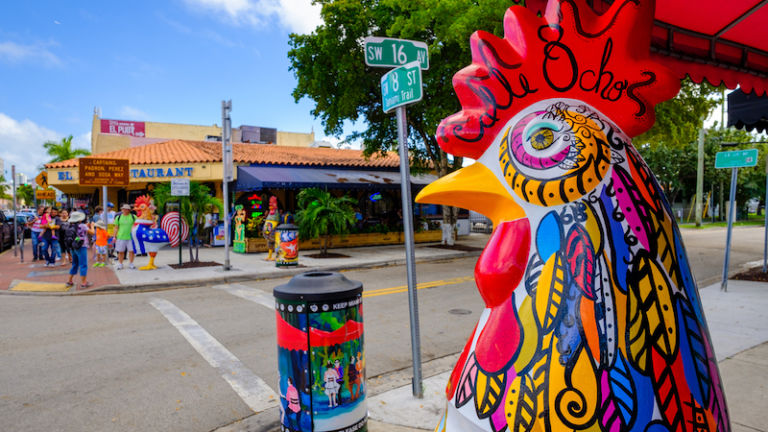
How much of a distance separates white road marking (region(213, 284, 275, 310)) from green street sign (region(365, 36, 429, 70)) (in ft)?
17.4

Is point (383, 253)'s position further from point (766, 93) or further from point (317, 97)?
point (766, 93)

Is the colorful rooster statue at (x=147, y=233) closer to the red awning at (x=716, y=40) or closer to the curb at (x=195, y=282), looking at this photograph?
the curb at (x=195, y=282)

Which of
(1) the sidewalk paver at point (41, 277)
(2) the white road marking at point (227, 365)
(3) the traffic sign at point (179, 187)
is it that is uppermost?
(3) the traffic sign at point (179, 187)

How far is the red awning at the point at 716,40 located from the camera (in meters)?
3.99

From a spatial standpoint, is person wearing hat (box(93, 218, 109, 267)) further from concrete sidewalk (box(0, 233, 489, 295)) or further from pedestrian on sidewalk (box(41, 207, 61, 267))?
pedestrian on sidewalk (box(41, 207, 61, 267))

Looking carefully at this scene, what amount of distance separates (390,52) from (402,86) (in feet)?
1.13

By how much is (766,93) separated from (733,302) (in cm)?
371

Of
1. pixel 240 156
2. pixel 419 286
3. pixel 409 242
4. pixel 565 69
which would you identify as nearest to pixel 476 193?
pixel 565 69

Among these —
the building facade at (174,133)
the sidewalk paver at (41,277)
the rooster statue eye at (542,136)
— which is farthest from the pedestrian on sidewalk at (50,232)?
the building facade at (174,133)

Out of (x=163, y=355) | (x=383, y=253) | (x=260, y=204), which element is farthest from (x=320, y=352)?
(x=260, y=204)

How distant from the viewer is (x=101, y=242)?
497 inches

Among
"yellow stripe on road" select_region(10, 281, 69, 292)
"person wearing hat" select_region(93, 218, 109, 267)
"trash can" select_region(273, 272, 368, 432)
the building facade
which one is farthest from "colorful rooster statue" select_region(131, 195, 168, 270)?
the building facade

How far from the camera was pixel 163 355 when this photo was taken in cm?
534

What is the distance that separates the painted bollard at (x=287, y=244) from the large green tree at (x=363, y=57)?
178 inches
